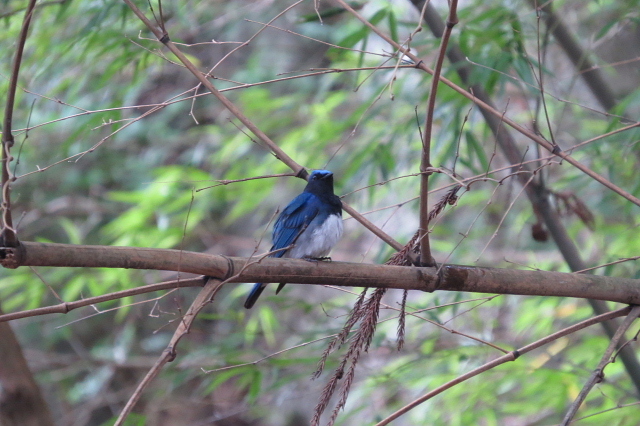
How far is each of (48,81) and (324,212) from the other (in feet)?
8.15

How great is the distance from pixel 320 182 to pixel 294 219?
0.84 feet

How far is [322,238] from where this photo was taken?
3.39m

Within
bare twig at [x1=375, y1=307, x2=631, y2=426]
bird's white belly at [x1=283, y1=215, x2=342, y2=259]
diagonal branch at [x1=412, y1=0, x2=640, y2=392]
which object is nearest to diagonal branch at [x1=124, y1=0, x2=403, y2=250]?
bare twig at [x1=375, y1=307, x2=631, y2=426]

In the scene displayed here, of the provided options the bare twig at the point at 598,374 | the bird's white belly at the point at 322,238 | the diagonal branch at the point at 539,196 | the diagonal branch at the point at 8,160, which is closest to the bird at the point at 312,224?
the bird's white belly at the point at 322,238

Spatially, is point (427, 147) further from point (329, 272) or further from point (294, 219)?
point (294, 219)

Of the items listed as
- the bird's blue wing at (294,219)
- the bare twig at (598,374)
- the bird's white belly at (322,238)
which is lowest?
the bare twig at (598,374)

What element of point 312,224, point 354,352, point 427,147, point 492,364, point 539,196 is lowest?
point 492,364

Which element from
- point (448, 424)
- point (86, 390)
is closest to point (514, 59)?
point (448, 424)

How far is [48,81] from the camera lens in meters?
4.62

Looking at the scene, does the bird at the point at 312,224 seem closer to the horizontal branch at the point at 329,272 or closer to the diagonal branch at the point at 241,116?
the diagonal branch at the point at 241,116

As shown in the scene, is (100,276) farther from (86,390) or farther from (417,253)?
(417,253)

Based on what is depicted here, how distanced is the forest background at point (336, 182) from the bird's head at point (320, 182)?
25 centimetres

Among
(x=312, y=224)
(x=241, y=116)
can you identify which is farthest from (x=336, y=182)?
(x=241, y=116)

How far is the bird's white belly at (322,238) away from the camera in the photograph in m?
3.38
